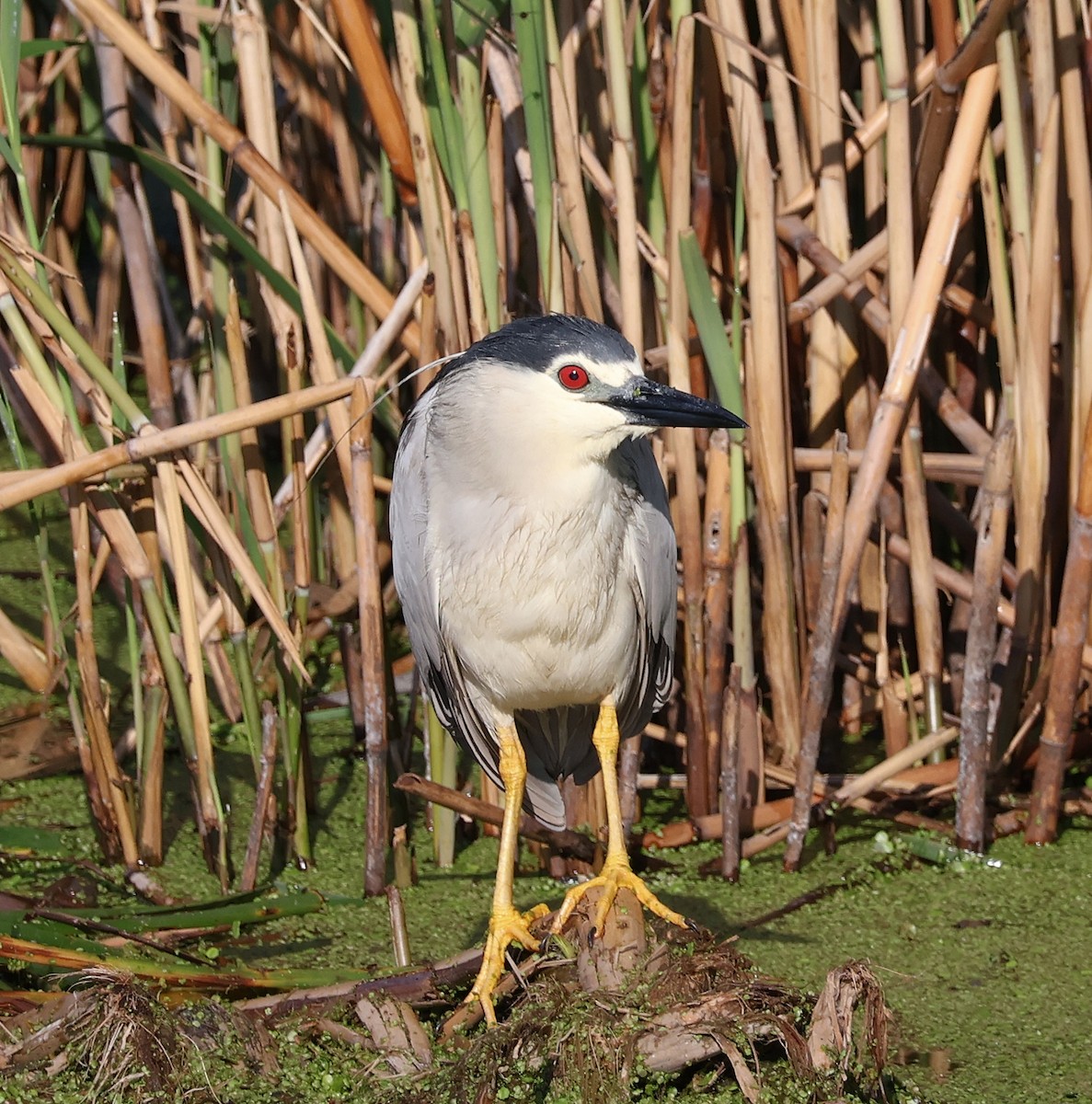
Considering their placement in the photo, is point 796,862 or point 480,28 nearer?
point 480,28

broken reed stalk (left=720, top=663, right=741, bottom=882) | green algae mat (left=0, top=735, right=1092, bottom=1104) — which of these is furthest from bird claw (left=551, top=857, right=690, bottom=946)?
broken reed stalk (left=720, top=663, right=741, bottom=882)

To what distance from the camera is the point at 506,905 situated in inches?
99.4

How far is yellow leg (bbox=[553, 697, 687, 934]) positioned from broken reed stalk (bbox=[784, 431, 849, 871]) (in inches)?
18.7

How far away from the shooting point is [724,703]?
10.4 feet

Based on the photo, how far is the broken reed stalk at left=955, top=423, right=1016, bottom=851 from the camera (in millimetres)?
2846

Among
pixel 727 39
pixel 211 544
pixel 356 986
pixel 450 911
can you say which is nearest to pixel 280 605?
pixel 211 544

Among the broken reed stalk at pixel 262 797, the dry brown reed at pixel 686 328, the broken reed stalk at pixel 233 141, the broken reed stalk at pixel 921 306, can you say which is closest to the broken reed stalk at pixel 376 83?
the dry brown reed at pixel 686 328

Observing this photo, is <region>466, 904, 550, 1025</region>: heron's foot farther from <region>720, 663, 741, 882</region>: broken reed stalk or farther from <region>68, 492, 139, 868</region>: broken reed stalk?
<region>68, 492, 139, 868</region>: broken reed stalk

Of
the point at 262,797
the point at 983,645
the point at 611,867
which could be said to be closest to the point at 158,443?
the point at 262,797

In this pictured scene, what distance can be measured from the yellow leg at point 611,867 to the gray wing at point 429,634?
178 mm

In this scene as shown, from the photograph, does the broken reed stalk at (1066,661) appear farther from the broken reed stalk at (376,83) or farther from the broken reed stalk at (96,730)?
the broken reed stalk at (96,730)

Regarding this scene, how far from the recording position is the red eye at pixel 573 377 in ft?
7.32

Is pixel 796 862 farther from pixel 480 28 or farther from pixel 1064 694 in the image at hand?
pixel 480 28

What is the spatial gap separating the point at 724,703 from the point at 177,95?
69.0 inches
